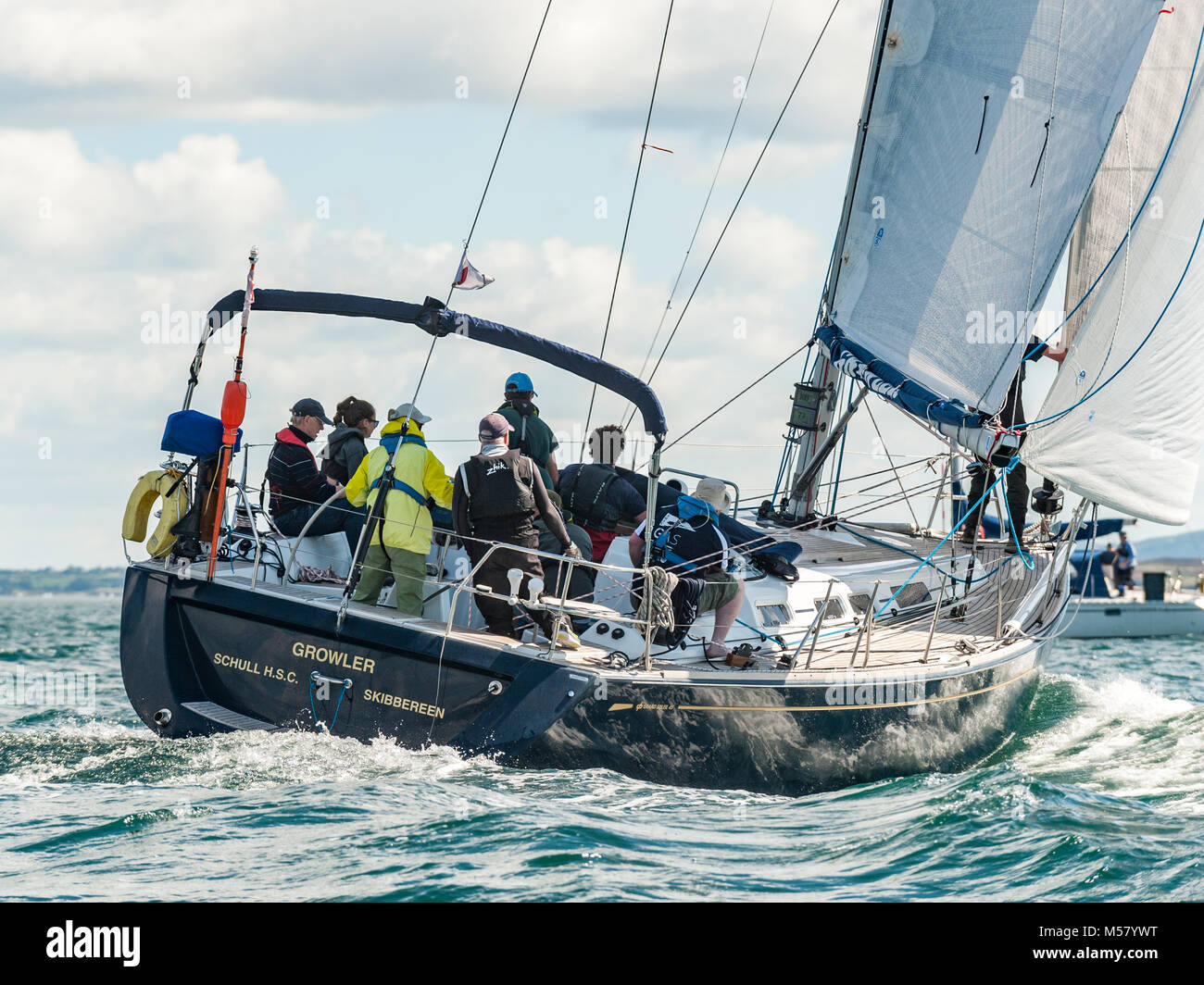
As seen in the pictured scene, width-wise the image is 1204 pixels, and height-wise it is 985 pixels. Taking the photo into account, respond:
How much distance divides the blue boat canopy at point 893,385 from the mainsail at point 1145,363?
0.57m

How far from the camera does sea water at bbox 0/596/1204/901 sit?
21.1 ft

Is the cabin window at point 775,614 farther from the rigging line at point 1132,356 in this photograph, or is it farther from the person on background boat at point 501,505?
the rigging line at point 1132,356

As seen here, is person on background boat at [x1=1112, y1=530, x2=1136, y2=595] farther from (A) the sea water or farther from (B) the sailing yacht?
(A) the sea water

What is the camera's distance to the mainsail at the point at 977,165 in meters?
11.2

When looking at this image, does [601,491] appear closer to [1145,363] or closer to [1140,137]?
[1145,363]

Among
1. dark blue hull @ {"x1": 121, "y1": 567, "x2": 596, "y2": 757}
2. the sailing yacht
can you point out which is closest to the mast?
the sailing yacht

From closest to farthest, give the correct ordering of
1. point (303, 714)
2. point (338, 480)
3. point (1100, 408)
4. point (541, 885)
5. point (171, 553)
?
point (541, 885), point (303, 714), point (171, 553), point (338, 480), point (1100, 408)

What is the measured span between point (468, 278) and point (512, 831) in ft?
12.1

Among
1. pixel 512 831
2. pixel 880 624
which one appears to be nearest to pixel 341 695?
pixel 512 831

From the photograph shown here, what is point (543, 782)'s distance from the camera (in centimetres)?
777

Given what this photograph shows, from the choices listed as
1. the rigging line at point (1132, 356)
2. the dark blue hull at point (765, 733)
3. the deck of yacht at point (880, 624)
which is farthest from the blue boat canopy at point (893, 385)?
the dark blue hull at point (765, 733)
